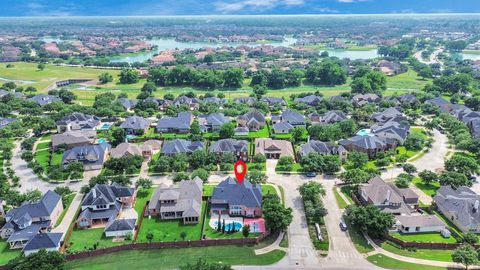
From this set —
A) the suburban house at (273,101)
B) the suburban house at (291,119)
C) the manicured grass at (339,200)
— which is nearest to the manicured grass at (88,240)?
the manicured grass at (339,200)

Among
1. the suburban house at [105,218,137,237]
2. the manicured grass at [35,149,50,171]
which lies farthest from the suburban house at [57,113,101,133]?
the suburban house at [105,218,137,237]

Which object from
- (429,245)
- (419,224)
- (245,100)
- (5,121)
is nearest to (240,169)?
(419,224)

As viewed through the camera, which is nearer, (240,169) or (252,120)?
(240,169)

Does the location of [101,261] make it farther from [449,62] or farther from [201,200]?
[449,62]

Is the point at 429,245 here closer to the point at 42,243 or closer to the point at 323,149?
the point at 323,149

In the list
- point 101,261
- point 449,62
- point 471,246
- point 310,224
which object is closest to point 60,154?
point 101,261
